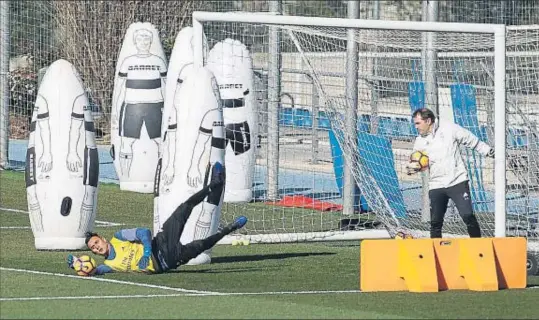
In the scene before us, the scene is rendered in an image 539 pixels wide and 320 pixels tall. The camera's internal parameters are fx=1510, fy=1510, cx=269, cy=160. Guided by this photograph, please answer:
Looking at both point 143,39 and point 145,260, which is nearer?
point 145,260

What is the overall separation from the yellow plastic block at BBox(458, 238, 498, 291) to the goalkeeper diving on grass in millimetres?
2316

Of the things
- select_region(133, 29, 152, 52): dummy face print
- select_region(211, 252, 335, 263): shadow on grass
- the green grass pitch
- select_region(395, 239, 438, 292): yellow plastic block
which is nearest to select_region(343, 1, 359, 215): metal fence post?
select_region(211, 252, 335, 263): shadow on grass

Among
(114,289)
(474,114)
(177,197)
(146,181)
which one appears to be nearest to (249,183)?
(146,181)

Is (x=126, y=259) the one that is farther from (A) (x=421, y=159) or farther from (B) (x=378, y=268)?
(A) (x=421, y=159)

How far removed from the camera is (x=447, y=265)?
1427cm

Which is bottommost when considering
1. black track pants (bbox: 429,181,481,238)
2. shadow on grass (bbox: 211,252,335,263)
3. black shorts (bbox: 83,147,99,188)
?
shadow on grass (bbox: 211,252,335,263)

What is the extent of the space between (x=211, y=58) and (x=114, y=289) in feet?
28.7

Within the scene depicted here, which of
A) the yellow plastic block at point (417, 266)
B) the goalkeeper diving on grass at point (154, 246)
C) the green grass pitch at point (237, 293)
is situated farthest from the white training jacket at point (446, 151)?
the yellow plastic block at point (417, 266)

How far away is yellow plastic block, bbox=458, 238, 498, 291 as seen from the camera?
46.6 ft

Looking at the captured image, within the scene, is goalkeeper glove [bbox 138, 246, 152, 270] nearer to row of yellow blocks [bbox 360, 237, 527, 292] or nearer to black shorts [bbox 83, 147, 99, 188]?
row of yellow blocks [bbox 360, 237, 527, 292]

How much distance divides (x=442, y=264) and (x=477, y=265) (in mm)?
328

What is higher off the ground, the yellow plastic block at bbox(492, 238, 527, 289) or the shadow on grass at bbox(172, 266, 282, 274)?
the yellow plastic block at bbox(492, 238, 527, 289)

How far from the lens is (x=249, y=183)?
2334 centimetres

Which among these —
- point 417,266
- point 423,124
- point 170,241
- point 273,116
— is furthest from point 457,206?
point 273,116
